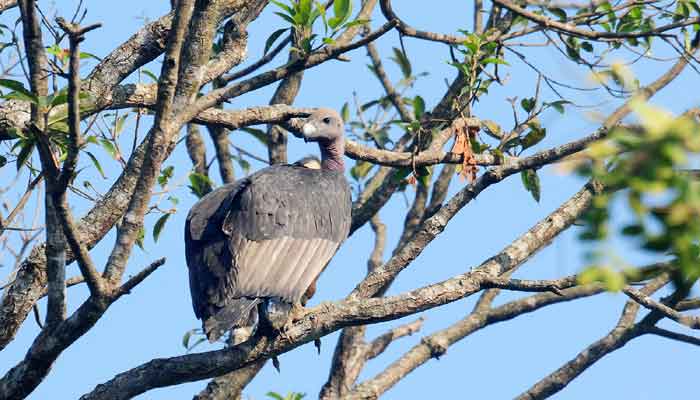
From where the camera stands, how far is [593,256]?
209cm

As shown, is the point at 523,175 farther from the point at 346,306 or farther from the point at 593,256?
the point at 593,256

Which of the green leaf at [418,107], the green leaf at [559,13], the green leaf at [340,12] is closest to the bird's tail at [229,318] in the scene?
the green leaf at [340,12]

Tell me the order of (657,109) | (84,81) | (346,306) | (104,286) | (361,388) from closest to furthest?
(657,109) → (104,286) → (346,306) → (84,81) → (361,388)

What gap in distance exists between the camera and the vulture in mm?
5965

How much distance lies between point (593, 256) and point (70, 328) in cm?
Answer: 339

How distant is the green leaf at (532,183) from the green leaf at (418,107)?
42.9 inches

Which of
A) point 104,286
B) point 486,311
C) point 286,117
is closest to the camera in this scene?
point 104,286

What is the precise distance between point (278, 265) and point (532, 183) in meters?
1.89

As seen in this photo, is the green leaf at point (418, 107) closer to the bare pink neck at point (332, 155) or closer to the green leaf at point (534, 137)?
the bare pink neck at point (332, 155)

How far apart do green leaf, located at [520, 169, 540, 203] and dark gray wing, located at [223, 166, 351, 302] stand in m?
1.26

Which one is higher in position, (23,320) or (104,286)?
(23,320)

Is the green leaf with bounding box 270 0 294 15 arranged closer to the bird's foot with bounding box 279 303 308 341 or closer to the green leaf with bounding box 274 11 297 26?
the green leaf with bounding box 274 11 297 26

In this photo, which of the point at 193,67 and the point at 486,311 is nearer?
the point at 193,67

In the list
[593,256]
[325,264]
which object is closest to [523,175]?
[325,264]
